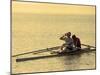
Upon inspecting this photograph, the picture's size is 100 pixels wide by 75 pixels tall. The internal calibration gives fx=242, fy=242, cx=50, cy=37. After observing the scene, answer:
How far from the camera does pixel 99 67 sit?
106 inches

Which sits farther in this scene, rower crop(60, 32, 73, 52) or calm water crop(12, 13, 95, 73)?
rower crop(60, 32, 73, 52)

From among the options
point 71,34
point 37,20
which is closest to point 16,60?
point 37,20

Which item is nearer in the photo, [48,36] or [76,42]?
[48,36]

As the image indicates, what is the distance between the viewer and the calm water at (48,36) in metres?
2.37

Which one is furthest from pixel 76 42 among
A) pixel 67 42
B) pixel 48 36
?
pixel 48 36

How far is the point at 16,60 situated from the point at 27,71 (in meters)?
0.16

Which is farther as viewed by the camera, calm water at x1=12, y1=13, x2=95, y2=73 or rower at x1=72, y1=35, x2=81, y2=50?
rower at x1=72, y1=35, x2=81, y2=50

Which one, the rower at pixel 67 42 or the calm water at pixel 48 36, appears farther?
the rower at pixel 67 42

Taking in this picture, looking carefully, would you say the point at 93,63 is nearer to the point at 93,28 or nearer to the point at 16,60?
the point at 93,28

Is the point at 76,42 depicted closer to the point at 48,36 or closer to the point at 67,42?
the point at 67,42

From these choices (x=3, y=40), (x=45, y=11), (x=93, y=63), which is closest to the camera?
(x=3, y=40)

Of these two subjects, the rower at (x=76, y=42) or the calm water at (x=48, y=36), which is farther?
the rower at (x=76, y=42)

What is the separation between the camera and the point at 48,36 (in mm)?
2473

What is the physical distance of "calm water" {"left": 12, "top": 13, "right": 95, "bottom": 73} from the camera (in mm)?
2365
